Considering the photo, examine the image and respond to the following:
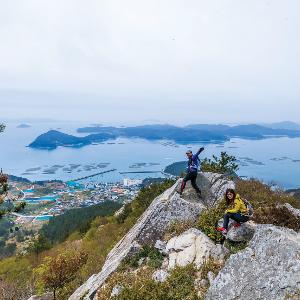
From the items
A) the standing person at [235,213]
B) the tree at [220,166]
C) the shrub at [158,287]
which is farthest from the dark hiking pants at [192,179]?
the tree at [220,166]

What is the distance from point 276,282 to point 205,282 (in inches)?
107

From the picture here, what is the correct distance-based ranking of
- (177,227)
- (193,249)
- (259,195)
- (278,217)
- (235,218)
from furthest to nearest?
(259,195), (177,227), (278,217), (235,218), (193,249)

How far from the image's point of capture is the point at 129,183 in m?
176

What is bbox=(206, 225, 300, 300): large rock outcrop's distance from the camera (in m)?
10.4

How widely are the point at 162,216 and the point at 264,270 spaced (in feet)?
23.6

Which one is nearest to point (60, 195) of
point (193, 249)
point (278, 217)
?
point (193, 249)

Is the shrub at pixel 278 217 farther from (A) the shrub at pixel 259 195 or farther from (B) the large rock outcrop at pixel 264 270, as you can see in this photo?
(B) the large rock outcrop at pixel 264 270

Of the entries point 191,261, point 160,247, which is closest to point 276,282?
point 191,261

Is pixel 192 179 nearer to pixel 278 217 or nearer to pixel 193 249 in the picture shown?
pixel 278 217

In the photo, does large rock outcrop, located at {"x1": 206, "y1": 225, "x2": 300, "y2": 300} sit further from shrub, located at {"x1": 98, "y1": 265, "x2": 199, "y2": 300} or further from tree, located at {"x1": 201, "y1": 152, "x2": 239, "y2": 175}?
tree, located at {"x1": 201, "y1": 152, "x2": 239, "y2": 175}

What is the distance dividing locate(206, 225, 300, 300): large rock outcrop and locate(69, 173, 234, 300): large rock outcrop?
17.4ft

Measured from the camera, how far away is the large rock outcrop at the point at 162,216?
50.9 feet

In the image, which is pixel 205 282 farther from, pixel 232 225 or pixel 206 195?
pixel 206 195

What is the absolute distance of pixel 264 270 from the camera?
1110 cm
